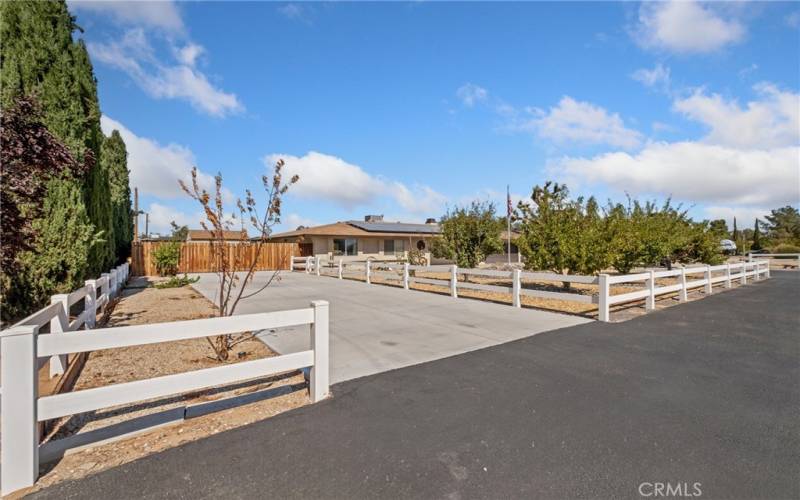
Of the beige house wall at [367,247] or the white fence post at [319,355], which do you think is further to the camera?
the beige house wall at [367,247]

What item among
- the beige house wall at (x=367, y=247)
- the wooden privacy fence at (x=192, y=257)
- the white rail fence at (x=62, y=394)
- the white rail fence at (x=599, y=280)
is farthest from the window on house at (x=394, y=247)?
the white rail fence at (x=62, y=394)

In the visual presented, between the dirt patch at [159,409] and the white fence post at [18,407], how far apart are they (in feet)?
0.50

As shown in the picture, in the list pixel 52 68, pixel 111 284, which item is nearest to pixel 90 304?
pixel 111 284

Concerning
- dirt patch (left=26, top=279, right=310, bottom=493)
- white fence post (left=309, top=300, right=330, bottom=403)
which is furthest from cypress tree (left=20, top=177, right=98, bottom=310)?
white fence post (left=309, top=300, right=330, bottom=403)

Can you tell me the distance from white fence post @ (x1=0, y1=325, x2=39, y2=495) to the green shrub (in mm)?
20953

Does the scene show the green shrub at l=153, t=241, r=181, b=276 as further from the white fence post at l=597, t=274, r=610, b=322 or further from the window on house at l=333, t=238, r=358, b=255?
the white fence post at l=597, t=274, r=610, b=322

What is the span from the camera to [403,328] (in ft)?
22.7

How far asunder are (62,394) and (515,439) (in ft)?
11.1

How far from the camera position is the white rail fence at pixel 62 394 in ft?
7.66

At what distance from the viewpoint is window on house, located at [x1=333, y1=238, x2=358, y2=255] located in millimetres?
26453

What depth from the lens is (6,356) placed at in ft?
7.55

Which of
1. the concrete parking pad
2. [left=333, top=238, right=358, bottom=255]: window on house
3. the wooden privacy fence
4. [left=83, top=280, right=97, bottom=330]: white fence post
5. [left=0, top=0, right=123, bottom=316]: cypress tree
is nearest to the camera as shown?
the concrete parking pad

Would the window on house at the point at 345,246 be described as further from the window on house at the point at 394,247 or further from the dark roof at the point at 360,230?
the window on house at the point at 394,247

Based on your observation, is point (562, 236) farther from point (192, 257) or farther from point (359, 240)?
point (192, 257)
